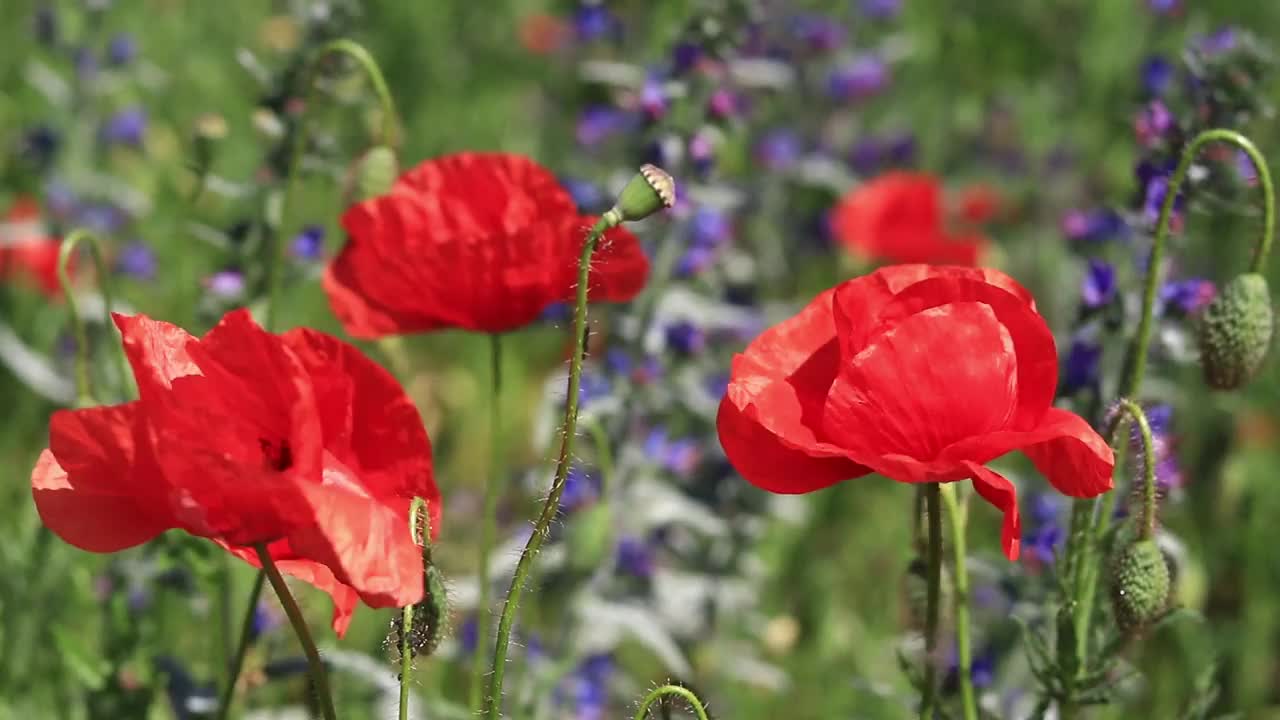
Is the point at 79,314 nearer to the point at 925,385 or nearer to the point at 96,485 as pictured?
the point at 96,485

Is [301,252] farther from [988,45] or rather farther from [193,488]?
[988,45]

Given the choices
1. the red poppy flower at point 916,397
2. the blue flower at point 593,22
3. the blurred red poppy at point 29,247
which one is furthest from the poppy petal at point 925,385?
the blurred red poppy at point 29,247

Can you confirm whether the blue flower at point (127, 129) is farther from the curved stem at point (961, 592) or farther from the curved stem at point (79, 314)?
the curved stem at point (961, 592)

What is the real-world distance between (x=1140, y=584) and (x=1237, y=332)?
1.05 feet

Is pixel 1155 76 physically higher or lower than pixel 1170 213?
higher

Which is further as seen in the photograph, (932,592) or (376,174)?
(376,174)

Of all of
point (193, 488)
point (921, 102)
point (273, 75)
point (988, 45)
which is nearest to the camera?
point (193, 488)

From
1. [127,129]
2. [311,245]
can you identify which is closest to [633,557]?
[311,245]

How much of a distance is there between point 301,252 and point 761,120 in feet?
6.57

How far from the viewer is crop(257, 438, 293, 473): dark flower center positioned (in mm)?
1376

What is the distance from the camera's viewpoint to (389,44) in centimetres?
558

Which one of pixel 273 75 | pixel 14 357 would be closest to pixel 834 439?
pixel 273 75

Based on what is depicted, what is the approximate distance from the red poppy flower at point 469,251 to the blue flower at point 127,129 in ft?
8.18

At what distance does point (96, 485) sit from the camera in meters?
1.37
